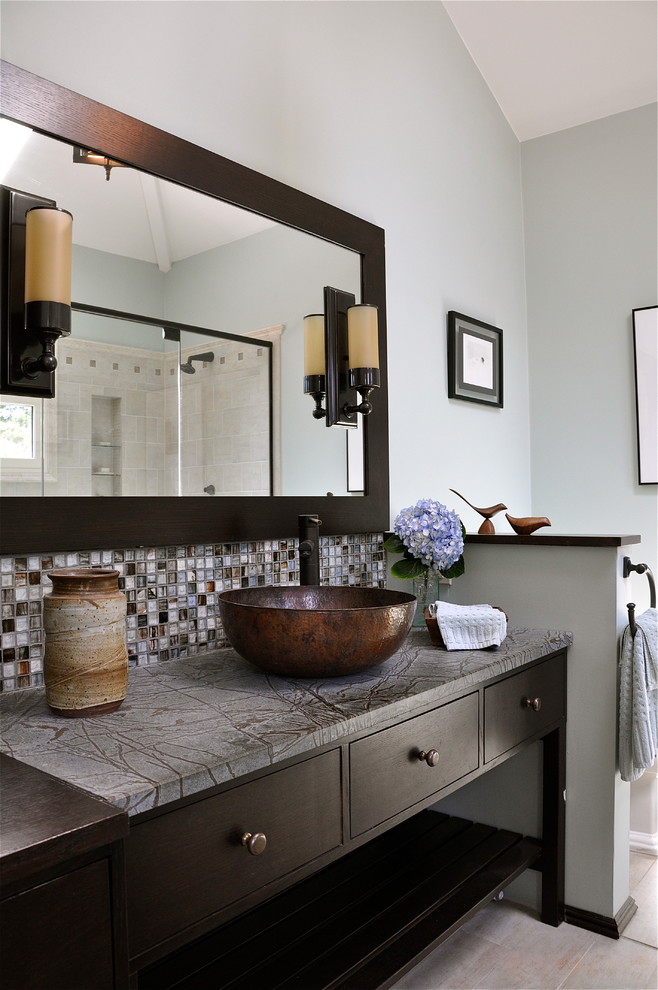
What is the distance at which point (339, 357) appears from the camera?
6.66ft

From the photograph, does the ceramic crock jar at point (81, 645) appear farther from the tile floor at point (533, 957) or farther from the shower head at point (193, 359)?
the tile floor at point (533, 957)

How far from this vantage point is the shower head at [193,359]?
1.67 meters

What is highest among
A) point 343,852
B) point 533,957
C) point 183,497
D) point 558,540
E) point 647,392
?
point 647,392

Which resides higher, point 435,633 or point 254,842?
point 435,633

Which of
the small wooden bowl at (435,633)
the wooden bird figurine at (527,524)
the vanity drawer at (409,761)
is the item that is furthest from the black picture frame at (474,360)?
the vanity drawer at (409,761)

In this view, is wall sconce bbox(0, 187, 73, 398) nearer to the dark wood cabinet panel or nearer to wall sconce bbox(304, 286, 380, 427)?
wall sconce bbox(304, 286, 380, 427)

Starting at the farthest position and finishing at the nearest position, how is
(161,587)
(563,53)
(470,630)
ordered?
(563,53) → (470,630) → (161,587)

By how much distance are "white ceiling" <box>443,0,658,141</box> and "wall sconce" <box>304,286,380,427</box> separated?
4.73 ft

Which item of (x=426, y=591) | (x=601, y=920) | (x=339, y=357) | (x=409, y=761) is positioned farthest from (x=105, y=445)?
(x=601, y=920)

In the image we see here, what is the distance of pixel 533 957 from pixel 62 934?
154 cm

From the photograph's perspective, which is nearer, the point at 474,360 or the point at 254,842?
the point at 254,842

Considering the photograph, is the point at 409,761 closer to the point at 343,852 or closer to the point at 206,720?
the point at 343,852

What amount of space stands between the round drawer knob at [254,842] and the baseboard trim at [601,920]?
1404 mm

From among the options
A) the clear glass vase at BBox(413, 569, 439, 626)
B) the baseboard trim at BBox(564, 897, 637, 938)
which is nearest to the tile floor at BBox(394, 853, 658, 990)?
the baseboard trim at BBox(564, 897, 637, 938)
